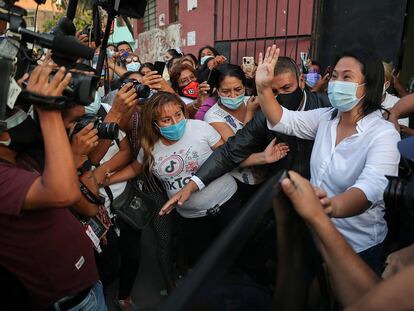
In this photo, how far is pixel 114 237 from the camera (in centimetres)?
223

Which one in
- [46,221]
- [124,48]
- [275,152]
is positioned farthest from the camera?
[124,48]

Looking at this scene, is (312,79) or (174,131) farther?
(312,79)

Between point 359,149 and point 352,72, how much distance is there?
395 millimetres

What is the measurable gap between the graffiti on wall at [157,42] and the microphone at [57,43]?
7.77 m

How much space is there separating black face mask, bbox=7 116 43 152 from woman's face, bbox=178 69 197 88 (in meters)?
2.36

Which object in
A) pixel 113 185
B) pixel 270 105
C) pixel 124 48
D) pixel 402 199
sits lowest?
pixel 113 185

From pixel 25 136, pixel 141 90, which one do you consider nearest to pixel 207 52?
pixel 141 90

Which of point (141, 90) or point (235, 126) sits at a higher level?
point (141, 90)

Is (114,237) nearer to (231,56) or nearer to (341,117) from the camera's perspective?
(341,117)

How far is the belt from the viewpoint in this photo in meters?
1.33

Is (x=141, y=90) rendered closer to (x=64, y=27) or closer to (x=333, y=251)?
(x=64, y=27)

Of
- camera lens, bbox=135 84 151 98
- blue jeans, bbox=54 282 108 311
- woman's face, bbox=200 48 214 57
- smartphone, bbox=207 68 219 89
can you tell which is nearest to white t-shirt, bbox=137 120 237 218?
camera lens, bbox=135 84 151 98

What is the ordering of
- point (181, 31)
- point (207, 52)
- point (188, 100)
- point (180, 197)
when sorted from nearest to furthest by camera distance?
point (180, 197), point (188, 100), point (207, 52), point (181, 31)

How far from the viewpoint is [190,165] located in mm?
2305
